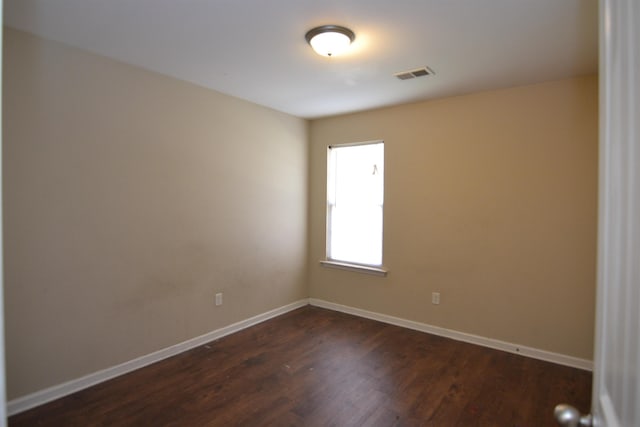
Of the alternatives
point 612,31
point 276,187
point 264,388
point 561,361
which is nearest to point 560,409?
point 612,31

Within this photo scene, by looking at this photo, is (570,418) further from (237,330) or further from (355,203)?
(355,203)

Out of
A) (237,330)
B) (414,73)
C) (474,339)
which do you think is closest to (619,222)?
(414,73)

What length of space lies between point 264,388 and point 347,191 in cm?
264

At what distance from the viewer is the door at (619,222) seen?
0.61 meters

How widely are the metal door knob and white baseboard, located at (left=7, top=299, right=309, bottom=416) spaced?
3.14 meters

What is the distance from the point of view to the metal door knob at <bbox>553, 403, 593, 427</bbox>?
84 centimetres

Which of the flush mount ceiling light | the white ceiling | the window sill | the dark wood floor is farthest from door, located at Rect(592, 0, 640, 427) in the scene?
the window sill

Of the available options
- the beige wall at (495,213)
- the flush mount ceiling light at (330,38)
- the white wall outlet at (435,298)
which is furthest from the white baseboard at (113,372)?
the flush mount ceiling light at (330,38)

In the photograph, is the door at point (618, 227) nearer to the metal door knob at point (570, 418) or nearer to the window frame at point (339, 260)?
the metal door knob at point (570, 418)

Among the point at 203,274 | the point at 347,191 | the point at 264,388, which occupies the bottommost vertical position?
the point at 264,388

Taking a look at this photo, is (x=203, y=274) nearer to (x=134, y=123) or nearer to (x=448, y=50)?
(x=134, y=123)

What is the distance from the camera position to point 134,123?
118 inches

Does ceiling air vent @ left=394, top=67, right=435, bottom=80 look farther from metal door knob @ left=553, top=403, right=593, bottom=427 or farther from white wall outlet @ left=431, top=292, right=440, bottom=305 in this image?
metal door knob @ left=553, top=403, right=593, bottom=427

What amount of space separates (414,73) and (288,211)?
230 centimetres
